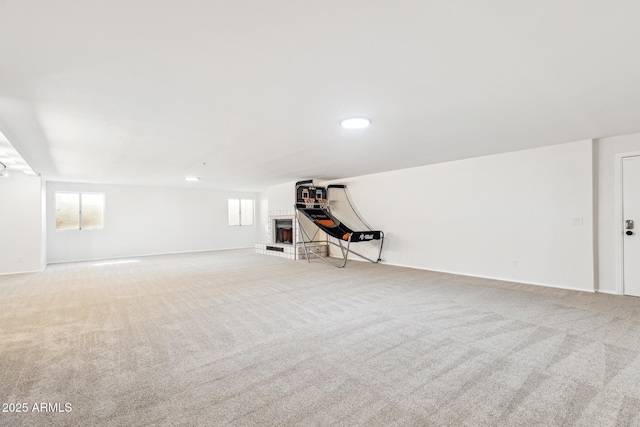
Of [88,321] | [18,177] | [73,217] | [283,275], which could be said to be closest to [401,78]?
[88,321]

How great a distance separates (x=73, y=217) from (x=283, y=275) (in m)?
6.84

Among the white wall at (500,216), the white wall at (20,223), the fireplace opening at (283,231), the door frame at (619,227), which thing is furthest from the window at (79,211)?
the door frame at (619,227)

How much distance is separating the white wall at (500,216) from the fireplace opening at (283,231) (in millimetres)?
3127

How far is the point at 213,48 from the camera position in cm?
187

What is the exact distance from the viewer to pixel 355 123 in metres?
3.32

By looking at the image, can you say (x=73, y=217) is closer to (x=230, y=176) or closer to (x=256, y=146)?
(x=230, y=176)

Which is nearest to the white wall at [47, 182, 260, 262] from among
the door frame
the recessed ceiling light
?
the recessed ceiling light

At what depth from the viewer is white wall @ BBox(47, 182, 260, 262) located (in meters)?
8.23

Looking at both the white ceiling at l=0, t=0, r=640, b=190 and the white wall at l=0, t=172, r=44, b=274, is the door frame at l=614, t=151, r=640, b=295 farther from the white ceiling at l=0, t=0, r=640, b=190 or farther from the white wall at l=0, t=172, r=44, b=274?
the white wall at l=0, t=172, r=44, b=274

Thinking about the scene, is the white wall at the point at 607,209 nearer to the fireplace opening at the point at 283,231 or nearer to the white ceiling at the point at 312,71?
the white ceiling at the point at 312,71

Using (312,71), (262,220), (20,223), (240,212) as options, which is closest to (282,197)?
(262,220)

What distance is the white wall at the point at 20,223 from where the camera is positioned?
608cm

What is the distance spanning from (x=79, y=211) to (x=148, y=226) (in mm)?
1760

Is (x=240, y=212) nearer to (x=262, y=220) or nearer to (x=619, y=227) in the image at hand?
(x=262, y=220)
